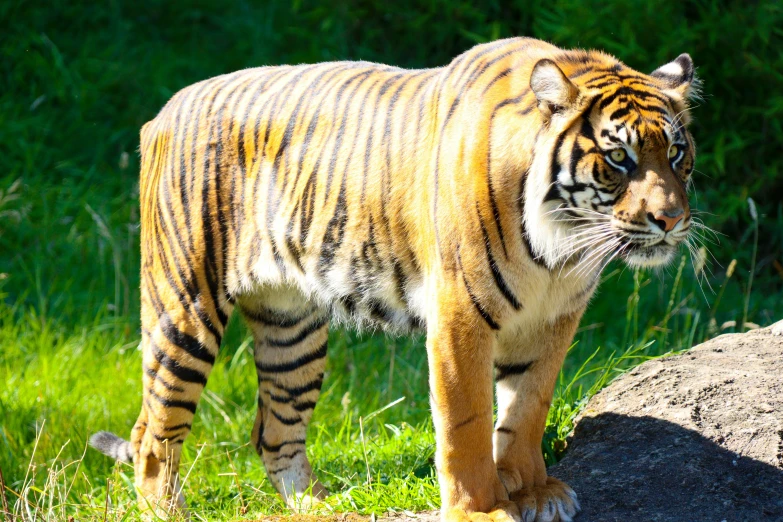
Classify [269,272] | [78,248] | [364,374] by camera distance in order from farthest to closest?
[78,248]
[364,374]
[269,272]

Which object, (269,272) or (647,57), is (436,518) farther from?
(647,57)

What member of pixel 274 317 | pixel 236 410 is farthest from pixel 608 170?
pixel 236 410

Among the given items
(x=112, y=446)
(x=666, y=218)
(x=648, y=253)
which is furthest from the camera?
(x=112, y=446)

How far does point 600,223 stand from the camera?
271 cm

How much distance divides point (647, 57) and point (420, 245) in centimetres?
331

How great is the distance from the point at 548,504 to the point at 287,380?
1.48m

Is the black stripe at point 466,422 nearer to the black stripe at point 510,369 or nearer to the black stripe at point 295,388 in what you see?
the black stripe at point 510,369

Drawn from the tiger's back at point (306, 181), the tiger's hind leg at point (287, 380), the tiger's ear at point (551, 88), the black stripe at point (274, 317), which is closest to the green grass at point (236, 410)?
the tiger's hind leg at point (287, 380)

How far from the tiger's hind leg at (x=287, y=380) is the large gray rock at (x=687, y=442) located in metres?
1.11

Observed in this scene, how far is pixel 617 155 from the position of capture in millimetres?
2650

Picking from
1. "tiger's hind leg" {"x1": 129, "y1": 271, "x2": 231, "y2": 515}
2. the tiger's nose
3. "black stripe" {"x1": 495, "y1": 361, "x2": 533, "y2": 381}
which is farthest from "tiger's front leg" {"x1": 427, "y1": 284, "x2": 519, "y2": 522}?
"tiger's hind leg" {"x1": 129, "y1": 271, "x2": 231, "y2": 515}

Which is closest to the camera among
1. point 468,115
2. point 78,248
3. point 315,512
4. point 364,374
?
point 468,115

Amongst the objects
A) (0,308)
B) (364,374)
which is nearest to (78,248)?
(0,308)

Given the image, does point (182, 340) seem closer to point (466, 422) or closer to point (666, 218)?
point (466, 422)
